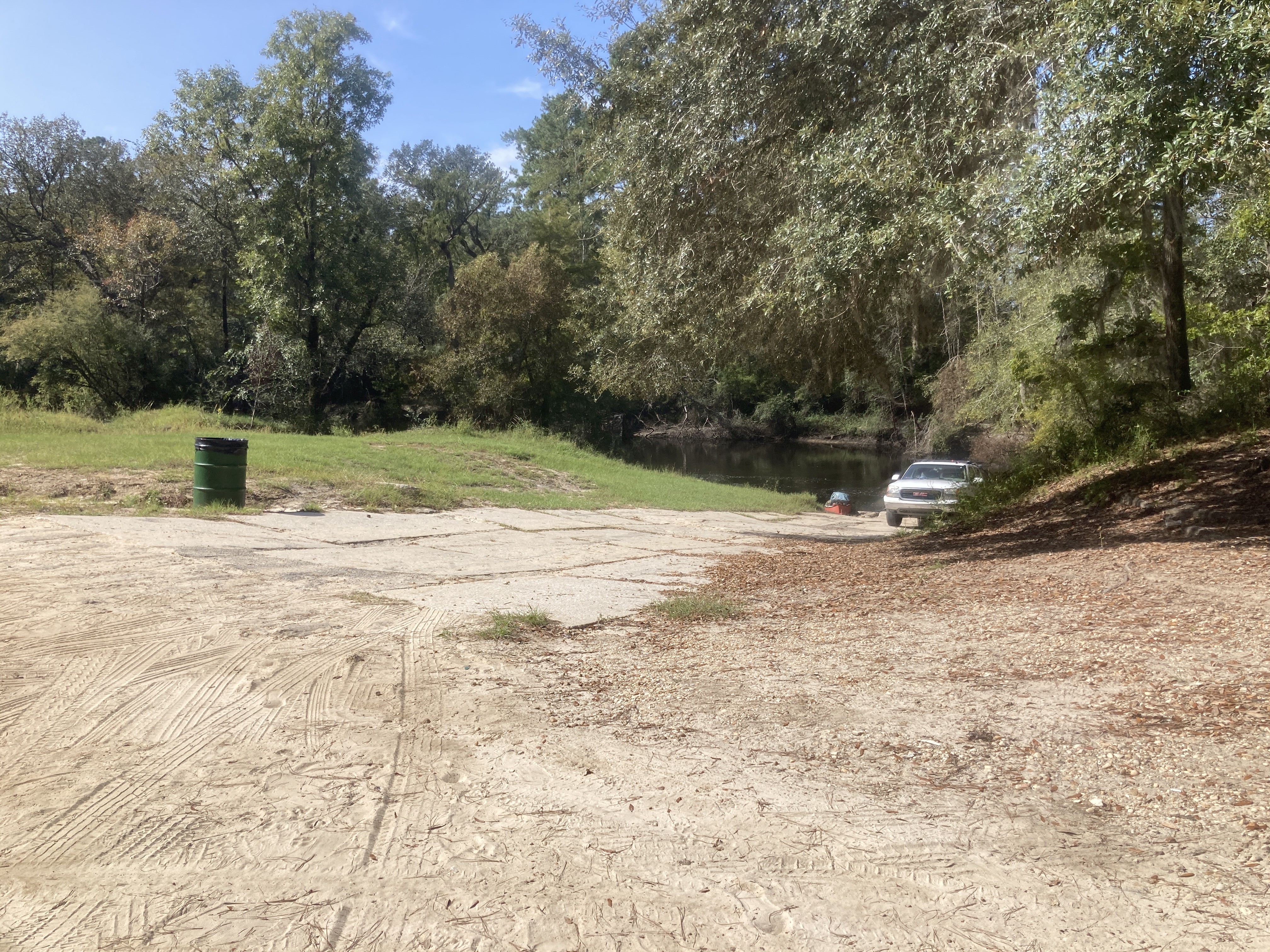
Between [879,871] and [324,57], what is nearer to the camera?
[879,871]

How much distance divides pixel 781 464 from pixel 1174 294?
113 ft

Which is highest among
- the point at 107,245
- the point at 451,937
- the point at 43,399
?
the point at 107,245

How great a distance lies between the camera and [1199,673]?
4.68 m

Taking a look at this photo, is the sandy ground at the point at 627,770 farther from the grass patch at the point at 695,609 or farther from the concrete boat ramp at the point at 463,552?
the concrete boat ramp at the point at 463,552

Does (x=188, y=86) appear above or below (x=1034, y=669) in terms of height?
above

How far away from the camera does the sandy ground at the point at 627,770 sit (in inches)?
108

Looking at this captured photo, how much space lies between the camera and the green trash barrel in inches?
472

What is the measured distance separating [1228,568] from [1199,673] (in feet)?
10.6

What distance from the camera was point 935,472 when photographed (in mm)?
19391

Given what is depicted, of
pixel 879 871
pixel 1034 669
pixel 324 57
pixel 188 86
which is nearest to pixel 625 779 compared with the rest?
pixel 879 871

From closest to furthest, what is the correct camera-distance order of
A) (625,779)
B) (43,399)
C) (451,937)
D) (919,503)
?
(451,937), (625,779), (919,503), (43,399)

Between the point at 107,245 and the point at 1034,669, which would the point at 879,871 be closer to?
the point at 1034,669

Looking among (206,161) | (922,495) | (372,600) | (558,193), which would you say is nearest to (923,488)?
(922,495)

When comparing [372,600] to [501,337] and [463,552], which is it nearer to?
[463,552]
